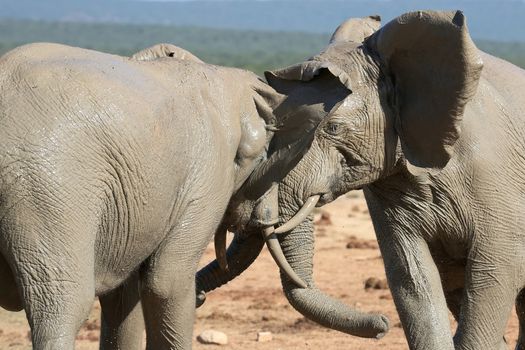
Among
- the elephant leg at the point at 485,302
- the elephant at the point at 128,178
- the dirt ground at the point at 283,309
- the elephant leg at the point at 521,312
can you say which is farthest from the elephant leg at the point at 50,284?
the dirt ground at the point at 283,309

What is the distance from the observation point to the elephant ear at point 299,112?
20.2ft

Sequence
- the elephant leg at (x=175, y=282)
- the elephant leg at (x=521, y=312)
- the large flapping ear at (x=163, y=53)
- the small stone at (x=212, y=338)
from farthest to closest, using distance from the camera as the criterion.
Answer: the small stone at (x=212, y=338)
the elephant leg at (x=521, y=312)
the large flapping ear at (x=163, y=53)
the elephant leg at (x=175, y=282)

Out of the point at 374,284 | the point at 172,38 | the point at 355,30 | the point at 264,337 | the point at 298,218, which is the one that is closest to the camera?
the point at 298,218

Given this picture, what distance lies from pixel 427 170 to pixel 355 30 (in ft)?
2.86

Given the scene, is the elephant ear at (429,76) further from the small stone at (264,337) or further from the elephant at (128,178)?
the small stone at (264,337)

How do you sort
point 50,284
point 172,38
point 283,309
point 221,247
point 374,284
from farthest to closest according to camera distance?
point 172,38 → point 374,284 → point 283,309 → point 221,247 → point 50,284

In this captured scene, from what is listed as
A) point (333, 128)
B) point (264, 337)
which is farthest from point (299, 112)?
point (264, 337)

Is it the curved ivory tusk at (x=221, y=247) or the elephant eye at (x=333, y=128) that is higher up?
the elephant eye at (x=333, y=128)

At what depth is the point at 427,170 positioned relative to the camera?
6.44 m

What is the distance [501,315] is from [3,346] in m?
3.29

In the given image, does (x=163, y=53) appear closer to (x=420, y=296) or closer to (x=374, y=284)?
(x=420, y=296)

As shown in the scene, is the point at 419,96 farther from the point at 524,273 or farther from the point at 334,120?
the point at 524,273

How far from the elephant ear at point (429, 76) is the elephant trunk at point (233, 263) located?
0.81 meters

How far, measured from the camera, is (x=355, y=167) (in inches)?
255
